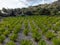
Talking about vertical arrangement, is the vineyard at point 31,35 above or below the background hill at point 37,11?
above

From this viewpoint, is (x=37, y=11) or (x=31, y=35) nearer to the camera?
(x=31, y=35)

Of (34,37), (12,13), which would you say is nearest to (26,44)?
(34,37)

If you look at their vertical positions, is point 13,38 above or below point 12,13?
above

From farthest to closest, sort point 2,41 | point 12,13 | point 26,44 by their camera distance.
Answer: point 12,13 < point 2,41 < point 26,44

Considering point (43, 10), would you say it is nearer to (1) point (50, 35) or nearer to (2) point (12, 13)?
(2) point (12, 13)

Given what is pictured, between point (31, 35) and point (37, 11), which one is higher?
point (31, 35)

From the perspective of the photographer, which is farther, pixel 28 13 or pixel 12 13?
pixel 12 13

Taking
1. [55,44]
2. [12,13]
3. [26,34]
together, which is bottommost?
[12,13]

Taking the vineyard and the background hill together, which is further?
the background hill

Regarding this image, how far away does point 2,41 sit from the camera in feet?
38.0

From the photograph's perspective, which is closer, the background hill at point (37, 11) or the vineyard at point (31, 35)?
the vineyard at point (31, 35)

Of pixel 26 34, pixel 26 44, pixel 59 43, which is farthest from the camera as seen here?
pixel 26 34

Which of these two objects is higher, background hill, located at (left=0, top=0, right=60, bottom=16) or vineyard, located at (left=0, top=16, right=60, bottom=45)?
vineyard, located at (left=0, top=16, right=60, bottom=45)

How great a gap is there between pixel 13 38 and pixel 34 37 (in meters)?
1.39
